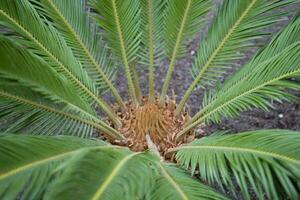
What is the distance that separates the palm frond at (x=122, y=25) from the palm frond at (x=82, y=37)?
57 mm

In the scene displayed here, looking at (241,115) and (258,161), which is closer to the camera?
(258,161)

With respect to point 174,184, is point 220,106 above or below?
above

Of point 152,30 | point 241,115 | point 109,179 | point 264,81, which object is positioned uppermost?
point 152,30

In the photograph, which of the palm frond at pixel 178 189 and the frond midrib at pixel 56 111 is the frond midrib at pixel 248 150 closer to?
the palm frond at pixel 178 189

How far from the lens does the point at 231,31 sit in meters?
2.09

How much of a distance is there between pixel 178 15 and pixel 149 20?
15 centimetres

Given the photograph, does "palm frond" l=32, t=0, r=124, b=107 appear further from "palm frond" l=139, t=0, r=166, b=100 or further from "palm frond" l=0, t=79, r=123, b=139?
"palm frond" l=0, t=79, r=123, b=139

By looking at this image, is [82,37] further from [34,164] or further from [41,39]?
[34,164]

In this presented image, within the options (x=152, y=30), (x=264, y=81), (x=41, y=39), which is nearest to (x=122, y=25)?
(x=152, y=30)

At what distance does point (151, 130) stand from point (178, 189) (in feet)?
2.30

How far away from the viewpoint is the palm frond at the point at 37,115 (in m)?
1.71

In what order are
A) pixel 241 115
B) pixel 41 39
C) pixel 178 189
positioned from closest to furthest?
1. pixel 178 189
2. pixel 41 39
3. pixel 241 115

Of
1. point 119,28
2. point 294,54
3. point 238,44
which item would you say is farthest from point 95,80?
point 294,54

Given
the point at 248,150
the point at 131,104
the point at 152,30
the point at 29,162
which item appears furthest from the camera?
the point at 131,104
